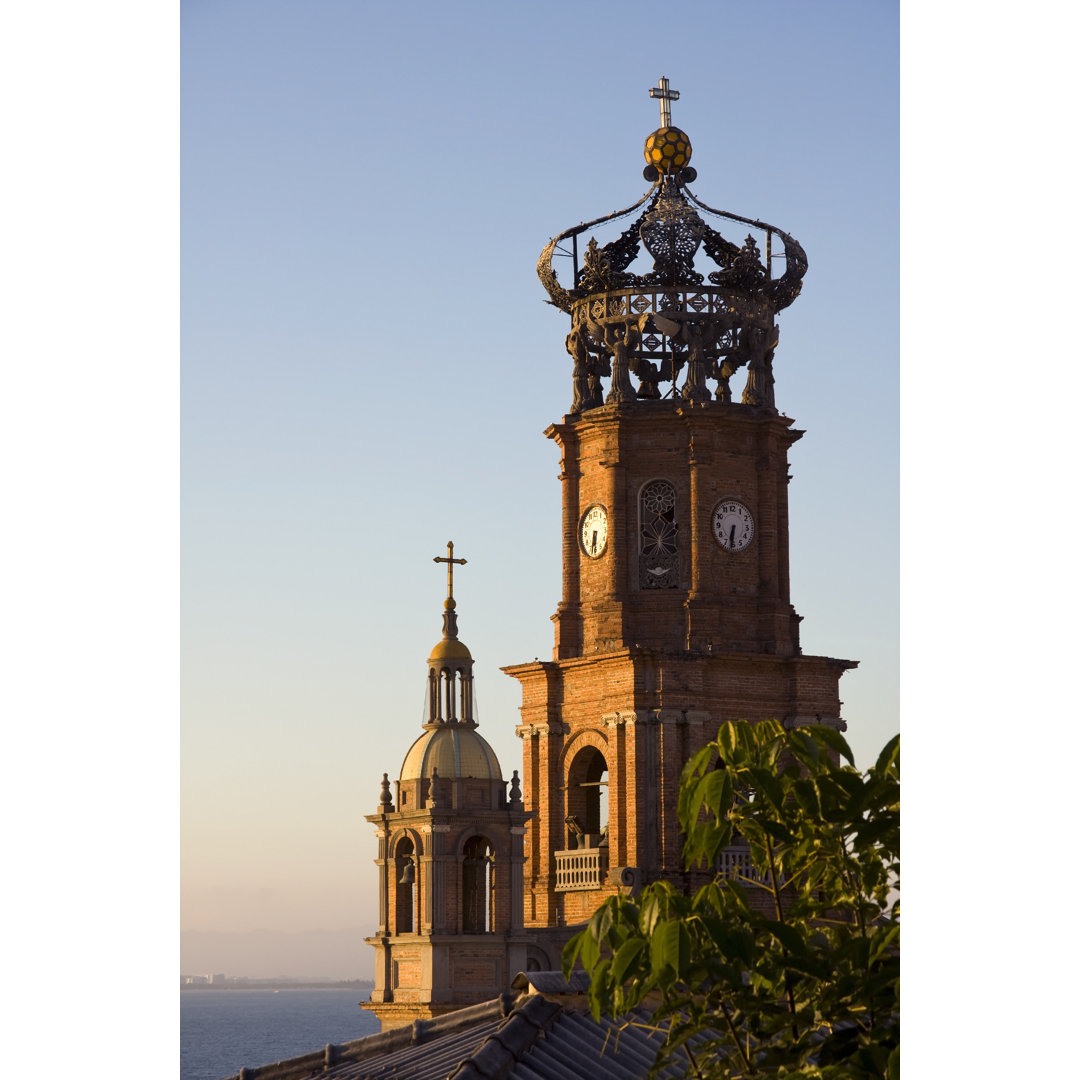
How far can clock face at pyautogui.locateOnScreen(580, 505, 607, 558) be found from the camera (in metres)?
51.4

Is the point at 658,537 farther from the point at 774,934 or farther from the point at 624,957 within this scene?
the point at 624,957

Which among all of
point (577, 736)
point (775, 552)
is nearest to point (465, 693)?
point (577, 736)

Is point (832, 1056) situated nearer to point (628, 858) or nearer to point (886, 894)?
point (886, 894)

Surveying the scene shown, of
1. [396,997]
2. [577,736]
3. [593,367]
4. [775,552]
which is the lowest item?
[396,997]

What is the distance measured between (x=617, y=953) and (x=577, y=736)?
3974 cm

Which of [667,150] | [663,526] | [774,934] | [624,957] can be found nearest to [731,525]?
[663,526]

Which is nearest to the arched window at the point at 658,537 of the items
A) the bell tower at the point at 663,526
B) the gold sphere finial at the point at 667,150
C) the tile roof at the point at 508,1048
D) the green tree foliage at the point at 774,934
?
the bell tower at the point at 663,526

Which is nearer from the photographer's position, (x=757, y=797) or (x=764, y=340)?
(x=757, y=797)

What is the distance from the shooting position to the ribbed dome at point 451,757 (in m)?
47.0

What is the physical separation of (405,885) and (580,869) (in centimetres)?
460

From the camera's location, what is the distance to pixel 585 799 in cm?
5150

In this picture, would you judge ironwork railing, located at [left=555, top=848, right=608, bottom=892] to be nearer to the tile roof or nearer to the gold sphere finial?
the gold sphere finial

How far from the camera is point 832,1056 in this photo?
12344mm

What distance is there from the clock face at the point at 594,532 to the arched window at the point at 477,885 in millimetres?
7703
